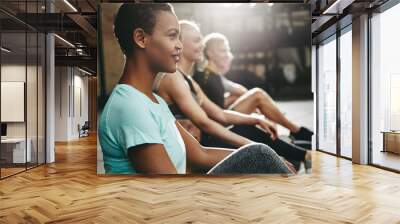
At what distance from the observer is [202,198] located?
4902 mm

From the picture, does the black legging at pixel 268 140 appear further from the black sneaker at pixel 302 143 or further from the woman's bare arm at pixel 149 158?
the woman's bare arm at pixel 149 158

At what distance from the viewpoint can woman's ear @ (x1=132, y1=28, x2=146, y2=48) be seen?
6.26 m

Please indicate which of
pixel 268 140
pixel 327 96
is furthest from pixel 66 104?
pixel 268 140

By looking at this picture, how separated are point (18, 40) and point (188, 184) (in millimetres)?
3975

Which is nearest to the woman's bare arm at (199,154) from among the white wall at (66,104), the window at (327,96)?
the window at (327,96)

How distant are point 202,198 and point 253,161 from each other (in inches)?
71.3

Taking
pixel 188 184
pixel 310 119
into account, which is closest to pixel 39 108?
pixel 188 184

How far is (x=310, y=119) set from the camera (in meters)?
6.46

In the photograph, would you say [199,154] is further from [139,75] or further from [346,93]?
[346,93]

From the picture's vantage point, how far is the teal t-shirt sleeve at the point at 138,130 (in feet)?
20.0

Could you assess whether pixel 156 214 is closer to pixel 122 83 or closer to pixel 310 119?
pixel 122 83

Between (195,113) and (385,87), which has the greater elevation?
(385,87)

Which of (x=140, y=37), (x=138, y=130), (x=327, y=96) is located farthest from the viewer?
(x=327, y=96)

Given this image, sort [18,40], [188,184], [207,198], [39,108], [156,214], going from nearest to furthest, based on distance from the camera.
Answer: [156,214] → [207,198] → [188,184] → [18,40] → [39,108]
